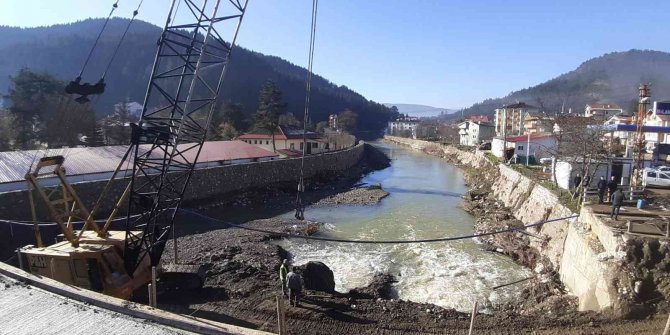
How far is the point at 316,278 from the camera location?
11.4 metres

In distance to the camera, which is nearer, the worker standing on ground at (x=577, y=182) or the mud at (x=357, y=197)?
the worker standing on ground at (x=577, y=182)

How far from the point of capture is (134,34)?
136 m

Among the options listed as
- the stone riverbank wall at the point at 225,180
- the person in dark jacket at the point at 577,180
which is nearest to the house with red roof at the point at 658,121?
the person in dark jacket at the point at 577,180

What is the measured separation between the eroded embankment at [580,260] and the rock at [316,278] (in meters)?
5.29

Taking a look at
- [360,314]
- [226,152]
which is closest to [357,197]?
[226,152]

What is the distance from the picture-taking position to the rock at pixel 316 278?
36.7 feet

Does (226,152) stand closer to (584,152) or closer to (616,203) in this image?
(584,152)

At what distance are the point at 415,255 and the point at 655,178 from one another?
35.8 ft

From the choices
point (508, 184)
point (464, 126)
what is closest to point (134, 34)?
point (464, 126)

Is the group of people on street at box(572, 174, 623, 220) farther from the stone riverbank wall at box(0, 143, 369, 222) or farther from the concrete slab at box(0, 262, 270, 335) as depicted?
the stone riverbank wall at box(0, 143, 369, 222)

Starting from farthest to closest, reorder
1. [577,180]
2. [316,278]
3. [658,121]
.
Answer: [658,121] < [577,180] < [316,278]

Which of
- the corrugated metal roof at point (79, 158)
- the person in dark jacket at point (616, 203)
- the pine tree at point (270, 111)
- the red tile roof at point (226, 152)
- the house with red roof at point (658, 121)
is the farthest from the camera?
the pine tree at point (270, 111)

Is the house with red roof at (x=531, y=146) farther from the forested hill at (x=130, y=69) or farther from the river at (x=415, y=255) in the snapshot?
the forested hill at (x=130, y=69)

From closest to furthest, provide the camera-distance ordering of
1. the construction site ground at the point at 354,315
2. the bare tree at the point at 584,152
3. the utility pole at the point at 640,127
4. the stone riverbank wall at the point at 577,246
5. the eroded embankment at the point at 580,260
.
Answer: the construction site ground at the point at 354,315
the eroded embankment at the point at 580,260
the stone riverbank wall at the point at 577,246
the utility pole at the point at 640,127
the bare tree at the point at 584,152
